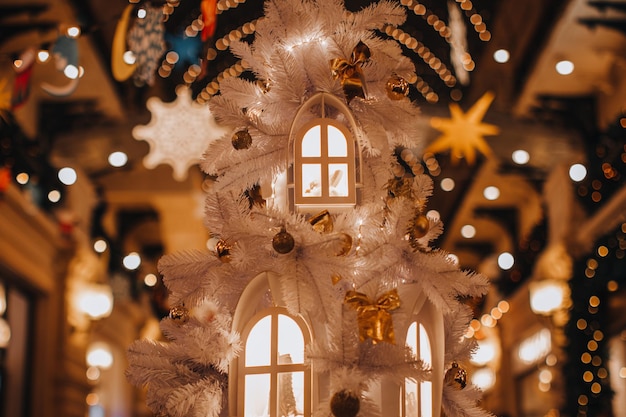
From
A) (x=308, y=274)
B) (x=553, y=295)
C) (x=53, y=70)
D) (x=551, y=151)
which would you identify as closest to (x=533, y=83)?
(x=551, y=151)

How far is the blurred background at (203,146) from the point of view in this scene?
713 cm

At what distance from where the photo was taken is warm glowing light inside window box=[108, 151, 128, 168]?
8.87 meters

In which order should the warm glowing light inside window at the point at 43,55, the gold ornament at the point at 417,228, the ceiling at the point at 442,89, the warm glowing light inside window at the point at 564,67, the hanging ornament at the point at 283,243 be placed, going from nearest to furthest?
the hanging ornament at the point at 283,243 → the gold ornament at the point at 417,228 → the warm glowing light inside window at the point at 43,55 → the ceiling at the point at 442,89 → the warm glowing light inside window at the point at 564,67

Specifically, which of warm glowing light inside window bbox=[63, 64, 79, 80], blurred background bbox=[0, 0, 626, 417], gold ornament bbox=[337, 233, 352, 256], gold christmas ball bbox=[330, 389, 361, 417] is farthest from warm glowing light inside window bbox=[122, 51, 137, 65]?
gold christmas ball bbox=[330, 389, 361, 417]

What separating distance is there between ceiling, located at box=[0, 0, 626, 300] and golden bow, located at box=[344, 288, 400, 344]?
3.56 metres

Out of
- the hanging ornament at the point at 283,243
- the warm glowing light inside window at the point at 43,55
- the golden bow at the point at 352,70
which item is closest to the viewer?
the hanging ornament at the point at 283,243

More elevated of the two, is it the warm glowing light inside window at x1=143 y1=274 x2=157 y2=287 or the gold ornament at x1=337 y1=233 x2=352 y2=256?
the warm glowing light inside window at x1=143 y1=274 x2=157 y2=287

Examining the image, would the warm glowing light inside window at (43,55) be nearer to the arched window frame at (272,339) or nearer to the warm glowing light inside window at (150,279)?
the arched window frame at (272,339)

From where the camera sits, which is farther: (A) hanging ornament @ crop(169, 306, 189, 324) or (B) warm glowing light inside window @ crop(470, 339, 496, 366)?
(B) warm glowing light inside window @ crop(470, 339, 496, 366)

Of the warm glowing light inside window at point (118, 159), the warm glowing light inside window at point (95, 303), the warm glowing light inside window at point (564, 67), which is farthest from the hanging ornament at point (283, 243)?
the warm glowing light inside window at point (95, 303)

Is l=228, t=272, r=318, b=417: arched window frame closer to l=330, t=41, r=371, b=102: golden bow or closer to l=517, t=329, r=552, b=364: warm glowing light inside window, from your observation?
l=330, t=41, r=371, b=102: golden bow

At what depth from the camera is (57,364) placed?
10.4 m

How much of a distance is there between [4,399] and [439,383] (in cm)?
701

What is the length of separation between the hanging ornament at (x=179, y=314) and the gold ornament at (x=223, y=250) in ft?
0.81
